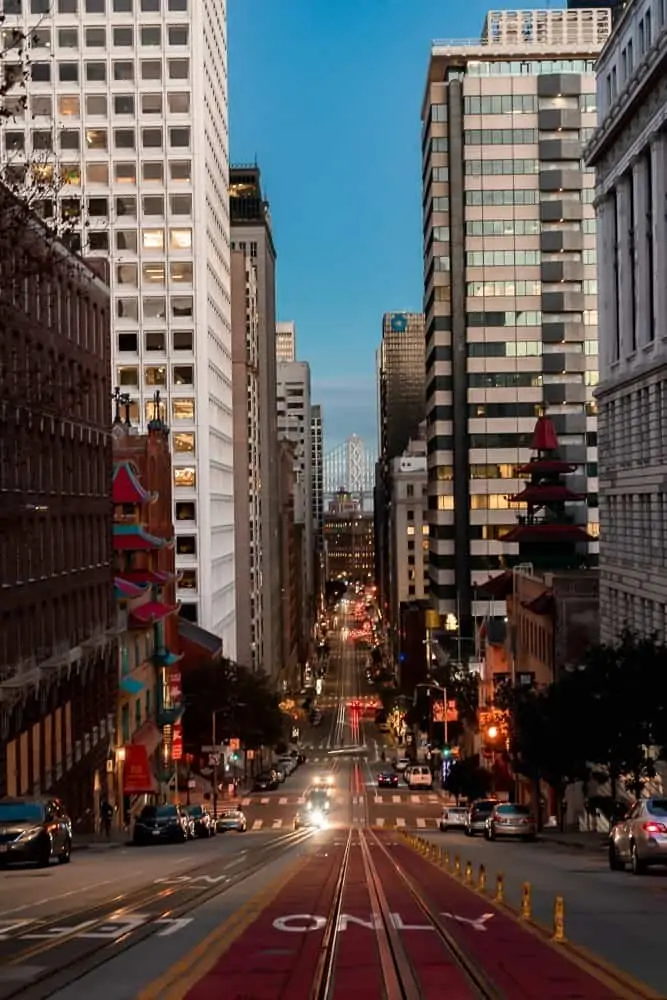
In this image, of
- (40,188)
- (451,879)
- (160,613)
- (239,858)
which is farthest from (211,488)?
(40,188)

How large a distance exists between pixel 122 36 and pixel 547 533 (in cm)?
4772

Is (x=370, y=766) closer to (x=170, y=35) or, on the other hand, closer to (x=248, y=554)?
(x=248, y=554)

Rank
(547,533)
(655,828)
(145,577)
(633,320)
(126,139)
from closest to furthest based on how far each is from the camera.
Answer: (655,828)
(633,320)
(145,577)
(547,533)
(126,139)

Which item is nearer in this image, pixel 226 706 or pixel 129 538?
pixel 129 538

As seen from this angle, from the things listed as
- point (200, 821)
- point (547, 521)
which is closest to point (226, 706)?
point (547, 521)

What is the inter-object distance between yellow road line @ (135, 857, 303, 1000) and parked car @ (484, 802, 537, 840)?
97.6ft

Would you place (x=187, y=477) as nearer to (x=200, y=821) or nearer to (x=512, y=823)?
(x=200, y=821)

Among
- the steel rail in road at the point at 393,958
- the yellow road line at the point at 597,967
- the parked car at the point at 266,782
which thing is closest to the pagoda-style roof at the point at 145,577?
the parked car at the point at 266,782

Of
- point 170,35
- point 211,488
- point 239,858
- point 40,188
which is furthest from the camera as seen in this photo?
point 211,488

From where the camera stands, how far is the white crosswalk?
254 feet

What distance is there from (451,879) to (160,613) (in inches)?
1946

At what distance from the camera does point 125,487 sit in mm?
71188

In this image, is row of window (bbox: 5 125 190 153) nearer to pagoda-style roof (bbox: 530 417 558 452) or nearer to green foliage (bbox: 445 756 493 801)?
pagoda-style roof (bbox: 530 417 558 452)

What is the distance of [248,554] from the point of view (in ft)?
481
